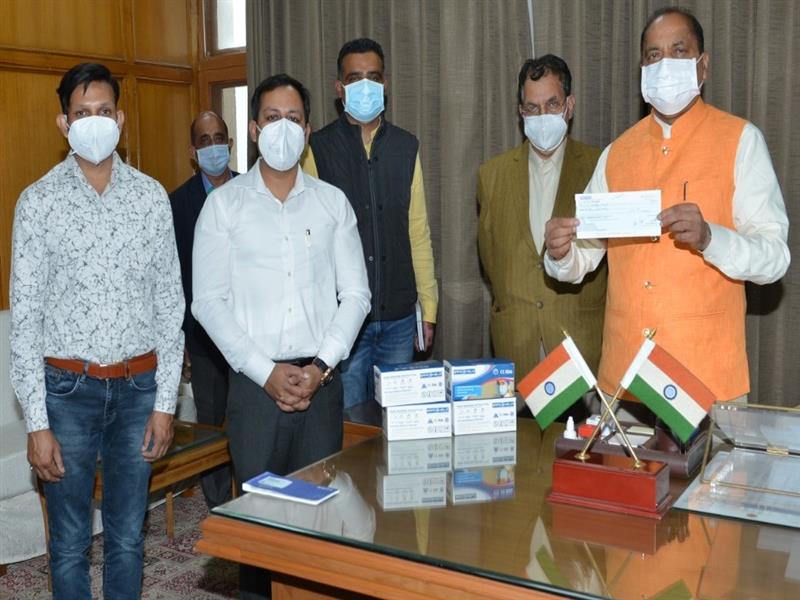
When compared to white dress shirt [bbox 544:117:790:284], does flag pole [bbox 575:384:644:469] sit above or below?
below

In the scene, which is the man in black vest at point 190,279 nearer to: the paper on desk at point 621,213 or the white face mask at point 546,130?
the white face mask at point 546,130

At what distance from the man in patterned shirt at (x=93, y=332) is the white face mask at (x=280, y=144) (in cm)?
32

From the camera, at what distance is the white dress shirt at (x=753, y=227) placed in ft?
7.11

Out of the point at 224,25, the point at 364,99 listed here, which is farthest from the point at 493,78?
the point at 224,25

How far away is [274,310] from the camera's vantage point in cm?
246

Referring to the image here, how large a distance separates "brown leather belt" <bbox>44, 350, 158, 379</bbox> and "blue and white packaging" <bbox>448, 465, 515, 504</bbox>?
3.13ft

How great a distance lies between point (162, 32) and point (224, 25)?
1.18ft

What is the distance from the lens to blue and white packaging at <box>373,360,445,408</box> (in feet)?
7.20

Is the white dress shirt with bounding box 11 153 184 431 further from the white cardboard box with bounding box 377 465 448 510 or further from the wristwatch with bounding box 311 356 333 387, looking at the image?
the white cardboard box with bounding box 377 465 448 510

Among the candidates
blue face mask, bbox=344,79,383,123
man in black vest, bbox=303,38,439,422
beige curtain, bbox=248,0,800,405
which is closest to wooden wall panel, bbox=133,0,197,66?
beige curtain, bbox=248,0,800,405

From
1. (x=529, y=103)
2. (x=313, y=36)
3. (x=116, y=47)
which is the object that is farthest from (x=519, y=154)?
(x=116, y=47)

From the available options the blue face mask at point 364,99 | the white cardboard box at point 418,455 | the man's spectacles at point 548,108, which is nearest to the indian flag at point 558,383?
the white cardboard box at point 418,455

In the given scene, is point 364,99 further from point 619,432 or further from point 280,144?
point 619,432

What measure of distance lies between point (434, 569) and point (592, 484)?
39 cm
